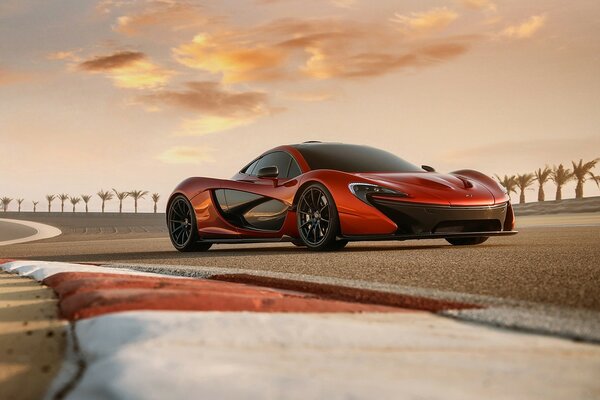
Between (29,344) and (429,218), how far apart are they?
5.21 meters

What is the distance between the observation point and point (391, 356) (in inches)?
72.9

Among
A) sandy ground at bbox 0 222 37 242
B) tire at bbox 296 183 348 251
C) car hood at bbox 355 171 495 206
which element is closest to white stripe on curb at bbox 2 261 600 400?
car hood at bbox 355 171 495 206

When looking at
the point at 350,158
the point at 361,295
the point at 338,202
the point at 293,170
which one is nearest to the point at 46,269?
the point at 361,295

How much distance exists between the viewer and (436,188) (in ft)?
23.9

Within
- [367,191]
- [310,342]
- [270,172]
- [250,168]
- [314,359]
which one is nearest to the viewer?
[314,359]

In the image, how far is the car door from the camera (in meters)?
8.13

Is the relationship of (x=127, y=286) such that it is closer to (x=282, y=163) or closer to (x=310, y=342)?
(x=310, y=342)

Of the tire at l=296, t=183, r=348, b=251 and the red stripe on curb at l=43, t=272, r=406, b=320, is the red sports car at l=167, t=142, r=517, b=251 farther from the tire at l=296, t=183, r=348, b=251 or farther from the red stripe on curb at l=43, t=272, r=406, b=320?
the red stripe on curb at l=43, t=272, r=406, b=320

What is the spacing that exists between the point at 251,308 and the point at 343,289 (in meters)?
1.00

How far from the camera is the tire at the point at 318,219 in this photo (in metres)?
7.36

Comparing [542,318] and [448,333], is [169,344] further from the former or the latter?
[542,318]

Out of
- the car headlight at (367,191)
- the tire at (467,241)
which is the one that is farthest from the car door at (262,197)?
the tire at (467,241)

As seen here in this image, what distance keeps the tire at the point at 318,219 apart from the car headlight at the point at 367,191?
0.26 metres

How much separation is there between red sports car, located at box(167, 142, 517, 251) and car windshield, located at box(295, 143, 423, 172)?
0.04ft
